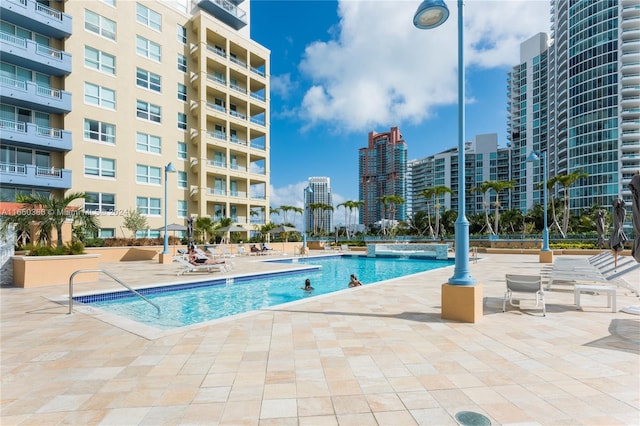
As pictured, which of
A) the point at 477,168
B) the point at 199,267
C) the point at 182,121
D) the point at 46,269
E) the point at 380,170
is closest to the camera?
the point at 46,269

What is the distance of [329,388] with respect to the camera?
11.9 ft

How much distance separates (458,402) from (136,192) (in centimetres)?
2806

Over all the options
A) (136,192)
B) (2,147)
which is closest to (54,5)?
(2,147)

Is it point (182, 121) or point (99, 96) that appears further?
point (182, 121)

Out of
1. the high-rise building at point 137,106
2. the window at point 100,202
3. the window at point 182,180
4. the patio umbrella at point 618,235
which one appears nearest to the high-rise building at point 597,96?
the patio umbrella at point 618,235

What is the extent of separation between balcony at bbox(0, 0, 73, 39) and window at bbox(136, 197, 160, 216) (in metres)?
12.8

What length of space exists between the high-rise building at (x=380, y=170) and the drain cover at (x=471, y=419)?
420ft

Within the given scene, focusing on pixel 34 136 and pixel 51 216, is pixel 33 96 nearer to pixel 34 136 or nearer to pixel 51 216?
pixel 34 136

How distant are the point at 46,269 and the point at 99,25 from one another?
22.3 m

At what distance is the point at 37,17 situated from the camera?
67.5 feet

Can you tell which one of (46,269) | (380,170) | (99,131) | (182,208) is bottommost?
(46,269)

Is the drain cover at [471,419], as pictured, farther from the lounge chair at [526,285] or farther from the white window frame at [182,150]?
the white window frame at [182,150]

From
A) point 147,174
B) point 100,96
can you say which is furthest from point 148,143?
point 100,96

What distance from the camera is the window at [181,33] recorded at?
1155 inches
